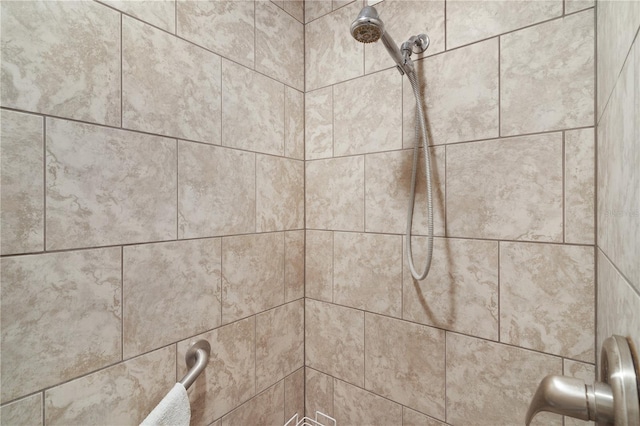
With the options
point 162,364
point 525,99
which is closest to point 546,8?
point 525,99

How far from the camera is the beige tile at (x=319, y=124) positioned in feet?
4.02

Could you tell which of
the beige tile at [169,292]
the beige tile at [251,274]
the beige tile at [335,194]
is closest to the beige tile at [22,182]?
the beige tile at [169,292]

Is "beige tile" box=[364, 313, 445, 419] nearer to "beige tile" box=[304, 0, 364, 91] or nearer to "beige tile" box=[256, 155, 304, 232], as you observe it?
"beige tile" box=[256, 155, 304, 232]

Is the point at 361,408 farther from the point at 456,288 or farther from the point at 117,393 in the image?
the point at 117,393

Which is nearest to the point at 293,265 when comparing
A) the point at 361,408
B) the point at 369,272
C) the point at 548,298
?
the point at 369,272

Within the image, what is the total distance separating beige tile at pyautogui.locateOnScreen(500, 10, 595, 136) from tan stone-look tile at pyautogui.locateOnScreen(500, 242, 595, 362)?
0.34 meters

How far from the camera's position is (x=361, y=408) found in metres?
1.14

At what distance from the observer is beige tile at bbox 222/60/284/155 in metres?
1.01

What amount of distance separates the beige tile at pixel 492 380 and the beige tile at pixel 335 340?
13.2 inches

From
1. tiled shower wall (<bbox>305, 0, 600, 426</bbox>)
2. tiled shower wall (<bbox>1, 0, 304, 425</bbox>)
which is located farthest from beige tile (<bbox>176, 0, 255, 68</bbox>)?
tiled shower wall (<bbox>305, 0, 600, 426</bbox>)

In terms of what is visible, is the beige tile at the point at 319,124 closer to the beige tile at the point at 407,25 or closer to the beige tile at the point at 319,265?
the beige tile at the point at 407,25

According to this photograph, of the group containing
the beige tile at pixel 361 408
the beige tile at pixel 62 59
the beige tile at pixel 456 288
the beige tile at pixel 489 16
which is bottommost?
the beige tile at pixel 361 408

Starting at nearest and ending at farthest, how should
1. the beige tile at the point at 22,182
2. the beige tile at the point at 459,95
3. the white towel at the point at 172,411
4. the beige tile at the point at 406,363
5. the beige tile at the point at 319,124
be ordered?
the beige tile at the point at 22,182 < the white towel at the point at 172,411 < the beige tile at the point at 459,95 < the beige tile at the point at 406,363 < the beige tile at the point at 319,124

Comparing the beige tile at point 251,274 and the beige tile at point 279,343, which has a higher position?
the beige tile at point 251,274
